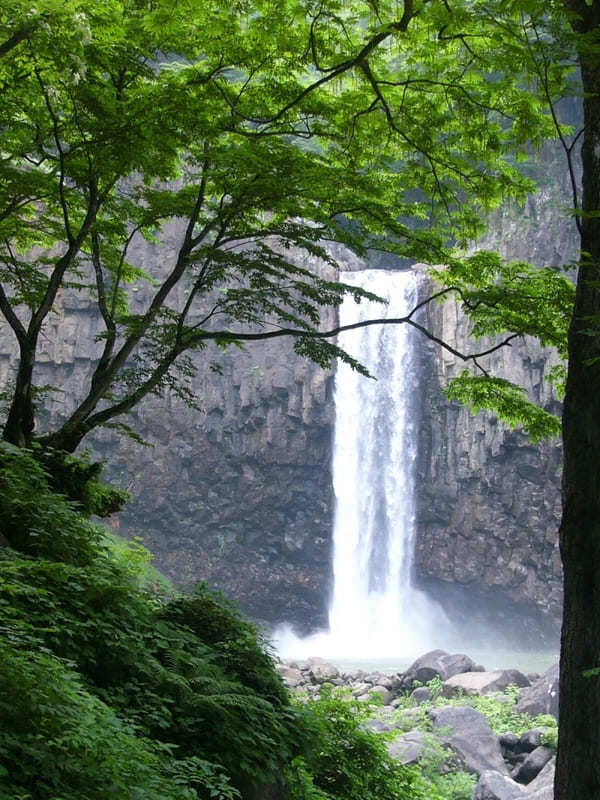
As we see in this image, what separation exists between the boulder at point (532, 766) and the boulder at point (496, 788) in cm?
86

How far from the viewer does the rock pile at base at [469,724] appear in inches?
360

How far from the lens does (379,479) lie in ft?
82.3

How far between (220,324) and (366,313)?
4979 millimetres

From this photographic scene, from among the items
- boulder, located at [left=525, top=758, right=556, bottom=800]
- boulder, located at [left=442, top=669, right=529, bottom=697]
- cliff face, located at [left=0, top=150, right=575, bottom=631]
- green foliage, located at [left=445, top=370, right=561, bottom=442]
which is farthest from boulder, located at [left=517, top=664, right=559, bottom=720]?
cliff face, located at [left=0, top=150, right=575, bottom=631]

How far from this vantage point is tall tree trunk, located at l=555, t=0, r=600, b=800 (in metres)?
3.70

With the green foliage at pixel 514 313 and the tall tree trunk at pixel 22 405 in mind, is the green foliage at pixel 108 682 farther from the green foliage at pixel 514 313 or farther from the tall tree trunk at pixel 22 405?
the green foliage at pixel 514 313

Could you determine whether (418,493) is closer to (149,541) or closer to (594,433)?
(149,541)

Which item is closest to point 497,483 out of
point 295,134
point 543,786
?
point 543,786

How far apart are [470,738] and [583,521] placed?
7.93 m

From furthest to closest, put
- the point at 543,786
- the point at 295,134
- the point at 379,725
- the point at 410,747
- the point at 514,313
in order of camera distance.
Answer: the point at 379,725
the point at 410,747
the point at 543,786
the point at 514,313
the point at 295,134

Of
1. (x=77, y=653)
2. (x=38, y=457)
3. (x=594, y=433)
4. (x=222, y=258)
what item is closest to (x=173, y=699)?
(x=77, y=653)

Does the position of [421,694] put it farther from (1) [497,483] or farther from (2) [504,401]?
(1) [497,483]

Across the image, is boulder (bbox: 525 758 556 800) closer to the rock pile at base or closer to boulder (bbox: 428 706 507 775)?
the rock pile at base

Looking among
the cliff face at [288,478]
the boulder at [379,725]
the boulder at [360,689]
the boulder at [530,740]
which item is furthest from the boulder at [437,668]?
the cliff face at [288,478]
